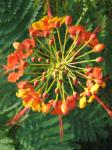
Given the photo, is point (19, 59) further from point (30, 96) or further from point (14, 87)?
point (14, 87)

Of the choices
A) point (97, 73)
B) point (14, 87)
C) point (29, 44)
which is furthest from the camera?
point (14, 87)

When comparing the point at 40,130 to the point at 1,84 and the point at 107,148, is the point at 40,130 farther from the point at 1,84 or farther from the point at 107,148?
the point at 107,148

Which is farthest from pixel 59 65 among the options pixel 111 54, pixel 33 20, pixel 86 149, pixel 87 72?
pixel 86 149

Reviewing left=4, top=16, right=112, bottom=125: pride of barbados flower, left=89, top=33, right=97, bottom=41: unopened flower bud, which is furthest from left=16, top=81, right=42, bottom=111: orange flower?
left=89, top=33, right=97, bottom=41: unopened flower bud

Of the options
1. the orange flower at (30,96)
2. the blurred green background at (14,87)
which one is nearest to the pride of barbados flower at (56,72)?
the orange flower at (30,96)

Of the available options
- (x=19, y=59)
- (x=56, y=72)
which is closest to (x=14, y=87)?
(x=19, y=59)

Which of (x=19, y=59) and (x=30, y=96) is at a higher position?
(x=19, y=59)

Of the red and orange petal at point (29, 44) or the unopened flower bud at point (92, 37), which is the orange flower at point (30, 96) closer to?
the red and orange petal at point (29, 44)

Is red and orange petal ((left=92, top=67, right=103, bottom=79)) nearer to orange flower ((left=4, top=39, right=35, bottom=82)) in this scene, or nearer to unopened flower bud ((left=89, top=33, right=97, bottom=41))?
unopened flower bud ((left=89, top=33, right=97, bottom=41))

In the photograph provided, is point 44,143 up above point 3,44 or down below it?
below

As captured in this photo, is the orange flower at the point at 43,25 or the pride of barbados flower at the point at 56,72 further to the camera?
the orange flower at the point at 43,25

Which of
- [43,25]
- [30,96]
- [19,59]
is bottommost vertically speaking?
[30,96]
